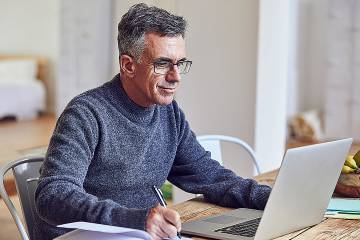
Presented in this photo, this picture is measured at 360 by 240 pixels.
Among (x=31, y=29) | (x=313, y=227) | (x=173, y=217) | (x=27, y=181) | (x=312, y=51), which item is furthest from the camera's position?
(x=31, y=29)

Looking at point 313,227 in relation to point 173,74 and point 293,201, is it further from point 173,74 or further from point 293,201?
point 173,74

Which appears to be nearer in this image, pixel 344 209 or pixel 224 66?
pixel 344 209

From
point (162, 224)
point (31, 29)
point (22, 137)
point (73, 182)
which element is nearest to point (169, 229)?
point (162, 224)

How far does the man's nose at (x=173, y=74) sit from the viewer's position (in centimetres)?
205

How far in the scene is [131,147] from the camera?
216 cm

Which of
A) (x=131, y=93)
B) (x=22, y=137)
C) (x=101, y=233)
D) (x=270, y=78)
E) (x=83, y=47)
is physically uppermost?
(x=131, y=93)

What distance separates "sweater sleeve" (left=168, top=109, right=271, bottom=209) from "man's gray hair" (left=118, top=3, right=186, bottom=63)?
359 mm

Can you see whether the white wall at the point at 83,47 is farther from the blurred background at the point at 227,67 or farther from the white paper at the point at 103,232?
the white paper at the point at 103,232

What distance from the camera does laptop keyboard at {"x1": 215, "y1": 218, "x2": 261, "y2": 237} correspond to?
191 cm

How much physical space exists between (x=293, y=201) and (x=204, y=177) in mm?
534

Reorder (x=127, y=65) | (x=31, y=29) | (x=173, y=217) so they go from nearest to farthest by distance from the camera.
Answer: (x=173, y=217)
(x=127, y=65)
(x=31, y=29)

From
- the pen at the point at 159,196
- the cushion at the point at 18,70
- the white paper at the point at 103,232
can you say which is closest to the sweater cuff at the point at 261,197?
the pen at the point at 159,196

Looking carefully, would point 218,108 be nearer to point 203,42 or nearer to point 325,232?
point 203,42

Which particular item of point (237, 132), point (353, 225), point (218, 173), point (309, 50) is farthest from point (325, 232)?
point (309, 50)
